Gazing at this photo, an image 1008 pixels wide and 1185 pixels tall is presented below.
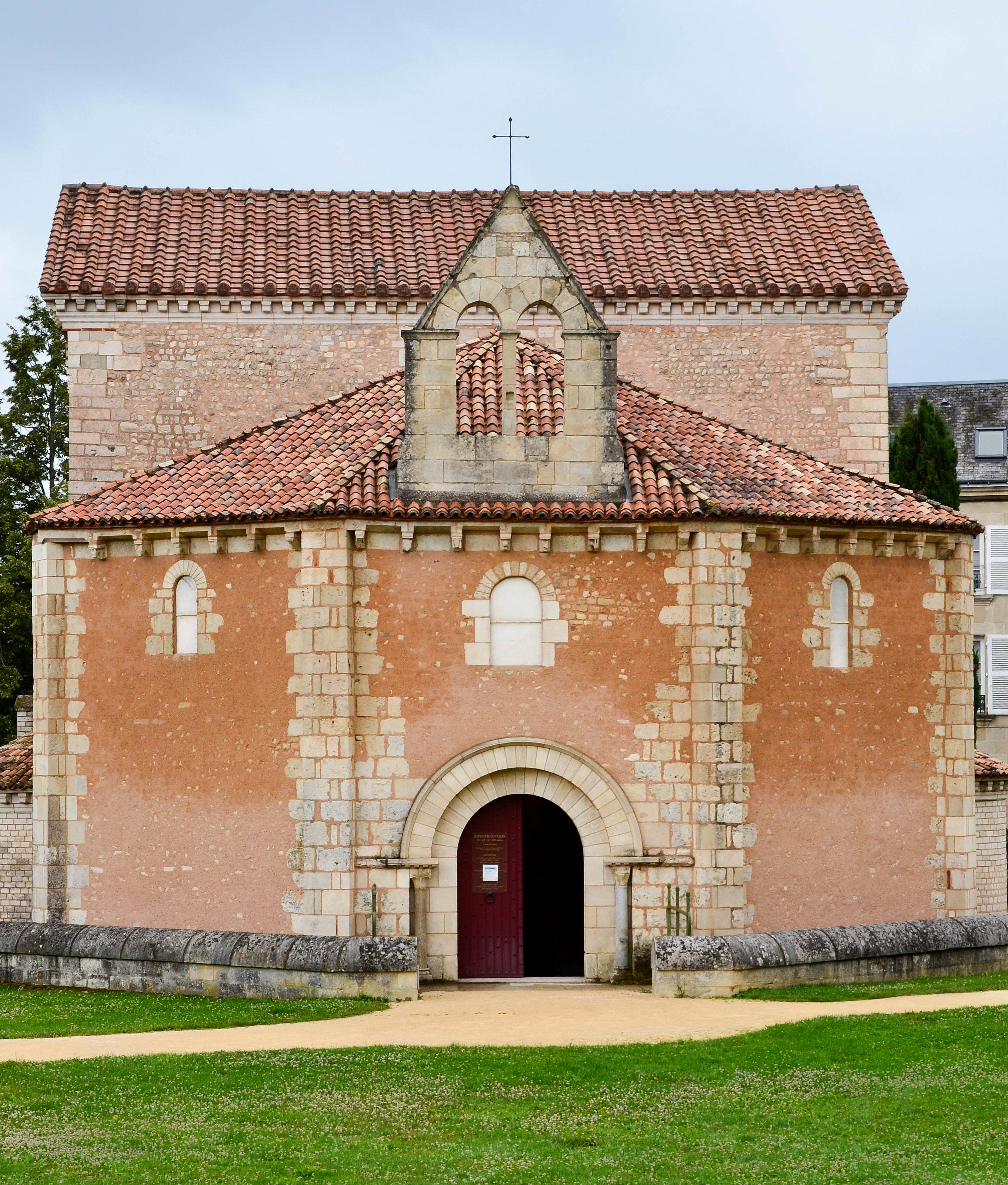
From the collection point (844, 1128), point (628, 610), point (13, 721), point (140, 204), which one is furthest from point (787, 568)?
point (13, 721)

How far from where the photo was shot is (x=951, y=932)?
68.1ft

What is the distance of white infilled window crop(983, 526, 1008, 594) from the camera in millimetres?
42906

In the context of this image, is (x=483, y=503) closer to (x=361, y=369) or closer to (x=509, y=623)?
(x=509, y=623)

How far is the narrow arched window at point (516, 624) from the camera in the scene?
68.4ft

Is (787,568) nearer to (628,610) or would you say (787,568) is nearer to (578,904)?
(628,610)

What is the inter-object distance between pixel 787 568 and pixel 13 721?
26.9 meters

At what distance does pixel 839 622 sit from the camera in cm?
2202

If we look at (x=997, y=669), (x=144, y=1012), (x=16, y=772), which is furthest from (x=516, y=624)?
(x=997, y=669)

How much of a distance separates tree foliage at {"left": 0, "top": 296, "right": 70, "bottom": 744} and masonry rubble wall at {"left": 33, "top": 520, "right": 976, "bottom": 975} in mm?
21509

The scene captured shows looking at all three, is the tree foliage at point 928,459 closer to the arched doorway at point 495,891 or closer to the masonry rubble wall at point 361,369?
the masonry rubble wall at point 361,369

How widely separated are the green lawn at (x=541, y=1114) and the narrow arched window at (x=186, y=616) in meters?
7.31

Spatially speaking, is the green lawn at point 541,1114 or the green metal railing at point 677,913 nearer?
the green lawn at point 541,1114

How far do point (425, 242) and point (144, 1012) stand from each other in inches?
586

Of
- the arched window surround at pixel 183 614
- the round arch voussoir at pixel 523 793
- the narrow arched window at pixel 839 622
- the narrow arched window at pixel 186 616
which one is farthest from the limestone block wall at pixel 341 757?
the narrow arched window at pixel 839 622
